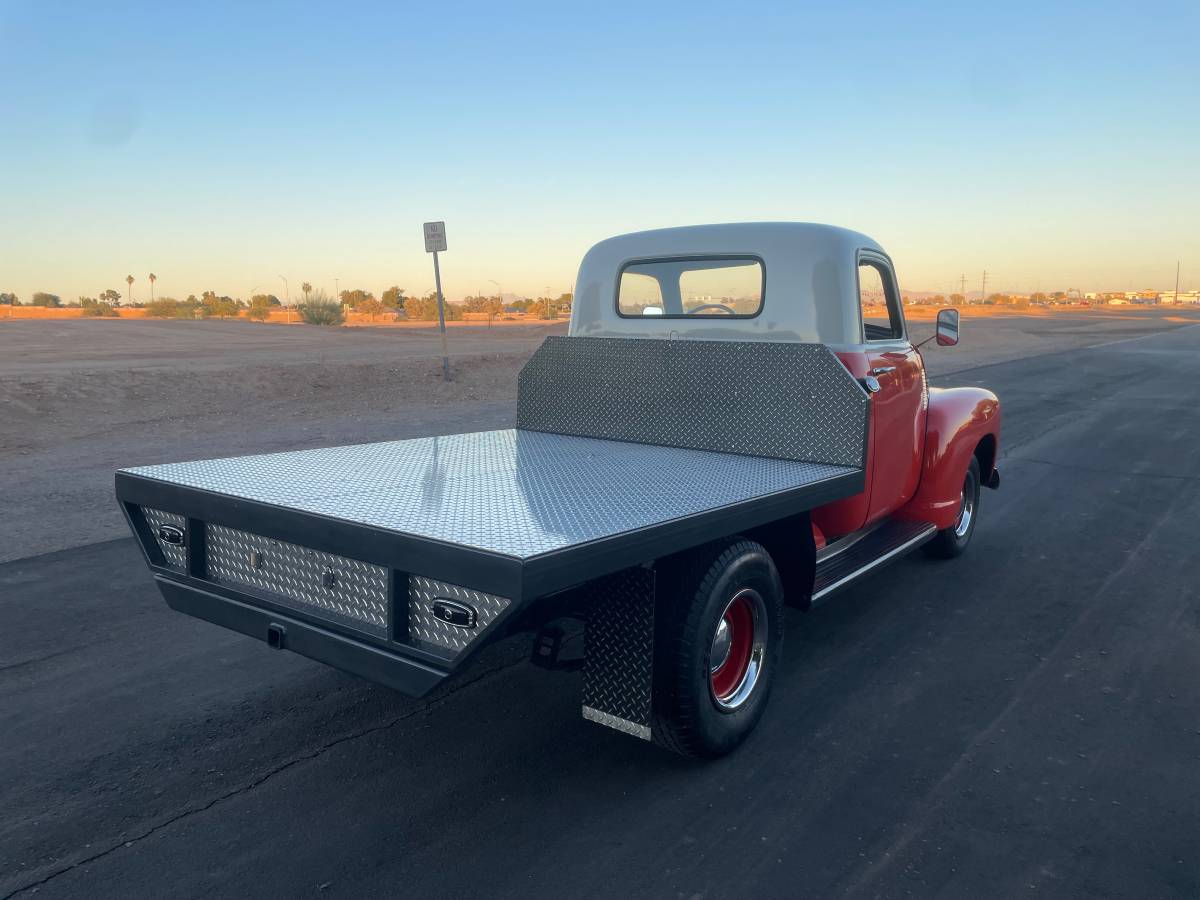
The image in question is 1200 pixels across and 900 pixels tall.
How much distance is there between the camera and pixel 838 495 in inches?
153

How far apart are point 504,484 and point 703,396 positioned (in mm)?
1446

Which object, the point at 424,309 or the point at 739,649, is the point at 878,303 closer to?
the point at 739,649

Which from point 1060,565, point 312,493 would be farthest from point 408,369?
point 312,493

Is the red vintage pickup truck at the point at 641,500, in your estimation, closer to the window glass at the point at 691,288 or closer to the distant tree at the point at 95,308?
the window glass at the point at 691,288

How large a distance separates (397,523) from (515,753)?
4.18 feet

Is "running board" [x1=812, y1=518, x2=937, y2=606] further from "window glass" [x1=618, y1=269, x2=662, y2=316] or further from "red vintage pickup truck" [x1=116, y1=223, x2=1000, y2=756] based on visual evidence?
"window glass" [x1=618, y1=269, x2=662, y2=316]

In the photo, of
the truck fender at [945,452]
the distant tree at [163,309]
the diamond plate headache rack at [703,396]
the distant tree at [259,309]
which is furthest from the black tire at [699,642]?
the distant tree at [163,309]

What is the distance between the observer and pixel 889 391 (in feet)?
15.3

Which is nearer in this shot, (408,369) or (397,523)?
(397,523)

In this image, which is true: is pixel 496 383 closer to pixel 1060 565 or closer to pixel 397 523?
pixel 1060 565

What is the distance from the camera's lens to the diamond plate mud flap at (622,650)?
10.1 feet

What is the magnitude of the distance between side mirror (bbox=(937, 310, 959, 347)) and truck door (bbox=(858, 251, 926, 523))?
0.22 metres

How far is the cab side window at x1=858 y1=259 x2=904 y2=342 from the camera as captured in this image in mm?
4949

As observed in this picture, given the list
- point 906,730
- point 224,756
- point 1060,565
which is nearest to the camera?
point 224,756
